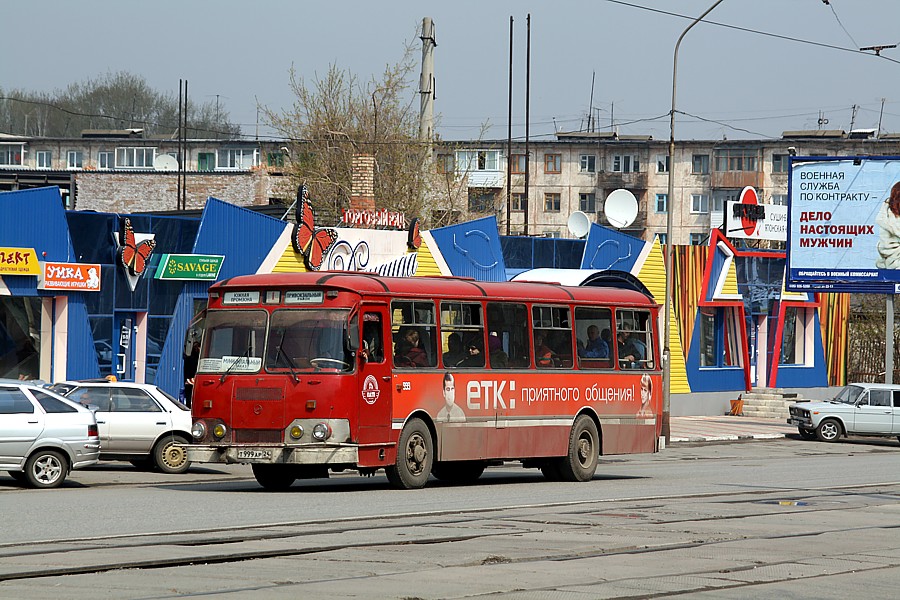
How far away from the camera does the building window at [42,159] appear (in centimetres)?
9356

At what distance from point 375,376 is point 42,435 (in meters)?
4.61

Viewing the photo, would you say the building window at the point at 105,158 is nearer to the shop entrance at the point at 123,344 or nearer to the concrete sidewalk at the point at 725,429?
the concrete sidewalk at the point at 725,429

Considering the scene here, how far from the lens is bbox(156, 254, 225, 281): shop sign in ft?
96.9

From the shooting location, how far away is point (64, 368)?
27.9m

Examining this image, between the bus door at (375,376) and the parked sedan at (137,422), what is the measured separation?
17.9 ft

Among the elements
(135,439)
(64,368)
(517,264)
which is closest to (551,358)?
(135,439)

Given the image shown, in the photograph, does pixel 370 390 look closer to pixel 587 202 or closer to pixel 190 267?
pixel 190 267

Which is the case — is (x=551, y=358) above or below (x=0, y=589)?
above

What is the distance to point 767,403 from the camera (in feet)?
148

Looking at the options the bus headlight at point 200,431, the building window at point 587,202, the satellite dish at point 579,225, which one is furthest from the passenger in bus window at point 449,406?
the building window at point 587,202

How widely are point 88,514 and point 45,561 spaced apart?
3929mm

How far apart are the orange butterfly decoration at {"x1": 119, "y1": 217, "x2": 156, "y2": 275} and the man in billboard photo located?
22.9m

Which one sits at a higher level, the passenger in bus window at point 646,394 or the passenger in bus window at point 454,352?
the passenger in bus window at point 454,352

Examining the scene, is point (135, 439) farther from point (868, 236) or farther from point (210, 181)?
point (210, 181)
